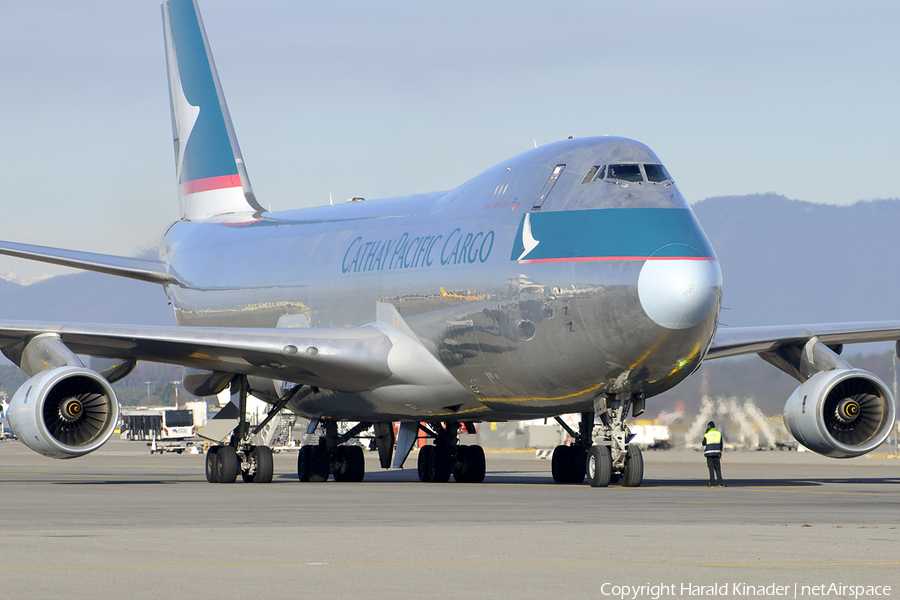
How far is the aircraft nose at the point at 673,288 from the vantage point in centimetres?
1877

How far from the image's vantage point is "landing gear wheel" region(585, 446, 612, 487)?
65.2ft

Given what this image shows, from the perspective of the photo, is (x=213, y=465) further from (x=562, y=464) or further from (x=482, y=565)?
(x=482, y=565)

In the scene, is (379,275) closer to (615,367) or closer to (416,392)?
(416,392)

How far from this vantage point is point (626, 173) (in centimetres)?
2012

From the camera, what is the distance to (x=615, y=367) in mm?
19719

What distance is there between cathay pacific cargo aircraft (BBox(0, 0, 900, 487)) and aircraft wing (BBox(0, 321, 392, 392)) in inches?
1.5

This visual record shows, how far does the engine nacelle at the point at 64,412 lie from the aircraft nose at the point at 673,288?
8655mm

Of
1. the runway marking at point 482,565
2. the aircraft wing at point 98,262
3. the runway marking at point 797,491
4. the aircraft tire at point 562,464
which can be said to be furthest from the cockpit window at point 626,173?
the aircraft wing at point 98,262

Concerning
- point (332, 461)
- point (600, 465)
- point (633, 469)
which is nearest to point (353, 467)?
point (332, 461)

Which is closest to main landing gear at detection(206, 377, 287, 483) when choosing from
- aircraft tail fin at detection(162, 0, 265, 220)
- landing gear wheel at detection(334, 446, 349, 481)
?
landing gear wheel at detection(334, 446, 349, 481)

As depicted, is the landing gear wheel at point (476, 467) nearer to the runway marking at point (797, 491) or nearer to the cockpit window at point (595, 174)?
the runway marking at point (797, 491)

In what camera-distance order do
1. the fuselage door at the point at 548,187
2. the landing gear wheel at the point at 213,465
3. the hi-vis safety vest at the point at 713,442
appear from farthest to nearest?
the landing gear wheel at the point at 213,465
the hi-vis safety vest at the point at 713,442
the fuselage door at the point at 548,187

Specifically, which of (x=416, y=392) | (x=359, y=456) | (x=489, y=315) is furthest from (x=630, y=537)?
(x=359, y=456)

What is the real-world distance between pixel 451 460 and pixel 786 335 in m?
6.85
